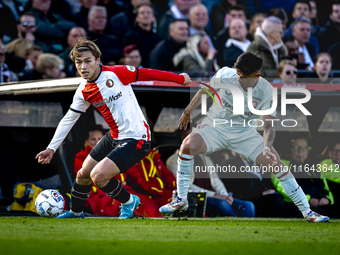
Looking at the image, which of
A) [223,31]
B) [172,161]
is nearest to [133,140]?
[172,161]

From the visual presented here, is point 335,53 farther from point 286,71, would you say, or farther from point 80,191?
point 80,191

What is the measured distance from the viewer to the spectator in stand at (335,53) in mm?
9592

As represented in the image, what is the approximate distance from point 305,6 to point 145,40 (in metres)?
3.81

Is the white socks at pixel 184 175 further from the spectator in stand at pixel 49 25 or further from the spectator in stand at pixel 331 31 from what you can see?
the spectator in stand at pixel 331 31

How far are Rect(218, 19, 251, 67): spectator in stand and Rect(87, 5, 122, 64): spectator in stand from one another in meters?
2.02

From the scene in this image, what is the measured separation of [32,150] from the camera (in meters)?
6.69

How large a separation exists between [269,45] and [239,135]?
10.7ft

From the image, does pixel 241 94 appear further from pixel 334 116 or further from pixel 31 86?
pixel 31 86

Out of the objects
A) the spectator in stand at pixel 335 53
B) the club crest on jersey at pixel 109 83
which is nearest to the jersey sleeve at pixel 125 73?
the club crest on jersey at pixel 109 83

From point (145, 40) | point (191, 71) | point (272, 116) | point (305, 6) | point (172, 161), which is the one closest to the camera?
point (272, 116)

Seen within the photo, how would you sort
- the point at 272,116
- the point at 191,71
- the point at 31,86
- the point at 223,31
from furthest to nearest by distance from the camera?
the point at 223,31, the point at 191,71, the point at 31,86, the point at 272,116

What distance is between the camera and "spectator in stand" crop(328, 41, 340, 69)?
9592 millimetres

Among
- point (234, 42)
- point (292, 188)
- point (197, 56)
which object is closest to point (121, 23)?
point (197, 56)

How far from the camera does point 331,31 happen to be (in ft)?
33.0
